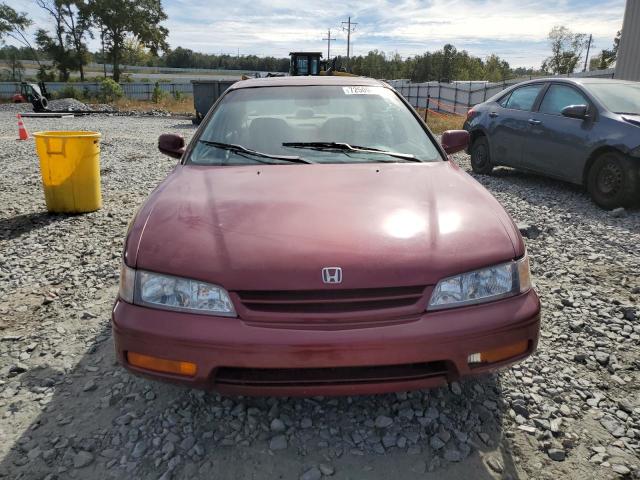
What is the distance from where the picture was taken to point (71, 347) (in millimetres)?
2939

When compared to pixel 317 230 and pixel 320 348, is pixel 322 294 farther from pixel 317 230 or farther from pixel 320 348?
pixel 317 230

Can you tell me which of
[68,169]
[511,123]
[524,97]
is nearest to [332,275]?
[68,169]

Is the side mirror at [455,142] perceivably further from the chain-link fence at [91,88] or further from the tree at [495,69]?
the tree at [495,69]

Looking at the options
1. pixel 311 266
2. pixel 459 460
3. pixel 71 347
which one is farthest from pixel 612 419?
pixel 71 347

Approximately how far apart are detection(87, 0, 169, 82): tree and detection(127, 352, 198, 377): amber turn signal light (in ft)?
174

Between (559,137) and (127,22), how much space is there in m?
50.7

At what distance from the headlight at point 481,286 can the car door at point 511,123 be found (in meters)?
5.74

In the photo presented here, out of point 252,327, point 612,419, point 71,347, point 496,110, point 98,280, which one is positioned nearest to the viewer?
point 252,327

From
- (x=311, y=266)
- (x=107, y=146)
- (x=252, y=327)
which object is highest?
(x=311, y=266)

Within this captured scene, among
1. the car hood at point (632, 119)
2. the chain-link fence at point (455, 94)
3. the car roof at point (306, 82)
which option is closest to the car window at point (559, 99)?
the car hood at point (632, 119)

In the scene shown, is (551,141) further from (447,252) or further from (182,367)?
(182,367)

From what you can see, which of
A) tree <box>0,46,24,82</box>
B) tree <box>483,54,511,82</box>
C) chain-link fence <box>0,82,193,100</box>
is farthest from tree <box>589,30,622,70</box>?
tree <box>0,46,24,82</box>

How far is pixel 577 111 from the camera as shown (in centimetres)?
610

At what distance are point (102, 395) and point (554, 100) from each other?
267 inches
